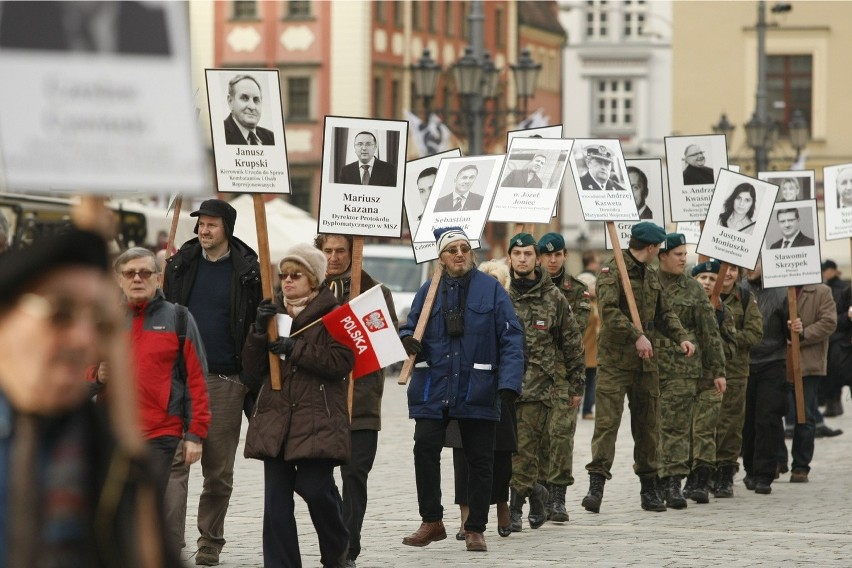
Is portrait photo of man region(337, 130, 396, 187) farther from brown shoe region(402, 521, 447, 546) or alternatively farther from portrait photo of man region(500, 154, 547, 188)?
portrait photo of man region(500, 154, 547, 188)

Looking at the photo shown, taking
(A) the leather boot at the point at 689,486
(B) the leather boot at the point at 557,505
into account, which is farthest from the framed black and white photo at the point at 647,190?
(B) the leather boot at the point at 557,505

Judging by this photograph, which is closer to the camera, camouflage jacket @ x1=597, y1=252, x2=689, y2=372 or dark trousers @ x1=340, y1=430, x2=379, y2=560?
dark trousers @ x1=340, y1=430, x2=379, y2=560

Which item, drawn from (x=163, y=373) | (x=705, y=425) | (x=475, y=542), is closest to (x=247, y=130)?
(x=163, y=373)

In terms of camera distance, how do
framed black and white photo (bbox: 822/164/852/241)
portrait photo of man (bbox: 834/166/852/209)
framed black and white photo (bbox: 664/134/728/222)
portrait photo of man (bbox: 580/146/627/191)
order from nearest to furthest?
portrait photo of man (bbox: 580/146/627/191) < framed black and white photo (bbox: 664/134/728/222) < framed black and white photo (bbox: 822/164/852/241) < portrait photo of man (bbox: 834/166/852/209)

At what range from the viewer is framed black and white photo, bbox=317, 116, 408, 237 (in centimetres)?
1078

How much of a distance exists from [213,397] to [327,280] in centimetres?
105

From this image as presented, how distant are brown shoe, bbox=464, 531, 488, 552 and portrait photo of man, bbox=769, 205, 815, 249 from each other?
569 centimetres

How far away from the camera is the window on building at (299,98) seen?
202 ft

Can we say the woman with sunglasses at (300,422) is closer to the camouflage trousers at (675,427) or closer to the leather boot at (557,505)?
the leather boot at (557,505)

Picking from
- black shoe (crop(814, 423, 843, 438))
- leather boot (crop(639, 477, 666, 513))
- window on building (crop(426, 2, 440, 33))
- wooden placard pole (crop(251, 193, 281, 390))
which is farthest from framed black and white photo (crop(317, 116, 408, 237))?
window on building (crop(426, 2, 440, 33))

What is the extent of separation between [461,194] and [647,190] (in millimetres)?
3850

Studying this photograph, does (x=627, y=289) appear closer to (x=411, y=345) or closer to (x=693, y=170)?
(x=411, y=345)

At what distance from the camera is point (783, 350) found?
15.0 m

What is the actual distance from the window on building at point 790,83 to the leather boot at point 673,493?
5055 cm
